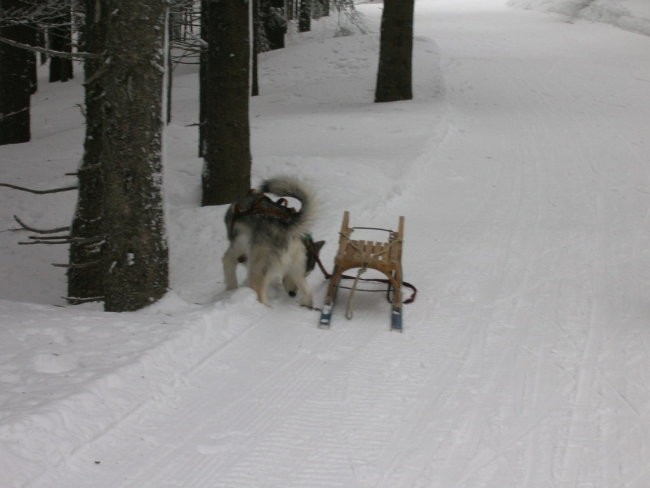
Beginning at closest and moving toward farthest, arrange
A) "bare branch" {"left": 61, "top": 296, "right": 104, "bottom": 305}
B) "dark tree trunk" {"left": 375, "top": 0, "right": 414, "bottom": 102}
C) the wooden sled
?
the wooden sled → "bare branch" {"left": 61, "top": 296, "right": 104, "bottom": 305} → "dark tree trunk" {"left": 375, "top": 0, "right": 414, "bottom": 102}

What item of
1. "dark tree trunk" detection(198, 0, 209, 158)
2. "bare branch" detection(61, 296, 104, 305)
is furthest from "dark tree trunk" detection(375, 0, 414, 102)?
"bare branch" detection(61, 296, 104, 305)

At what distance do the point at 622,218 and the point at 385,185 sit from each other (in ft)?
11.6

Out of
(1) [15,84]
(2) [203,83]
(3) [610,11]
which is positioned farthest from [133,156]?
(3) [610,11]

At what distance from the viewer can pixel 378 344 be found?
5750 millimetres

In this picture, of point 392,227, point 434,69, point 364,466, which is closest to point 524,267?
point 392,227

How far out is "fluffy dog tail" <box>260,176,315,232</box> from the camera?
20.9 feet

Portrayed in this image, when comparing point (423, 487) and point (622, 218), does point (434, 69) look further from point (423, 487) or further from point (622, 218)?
point (423, 487)

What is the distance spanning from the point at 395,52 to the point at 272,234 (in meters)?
10.9

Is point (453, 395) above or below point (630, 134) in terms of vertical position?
below

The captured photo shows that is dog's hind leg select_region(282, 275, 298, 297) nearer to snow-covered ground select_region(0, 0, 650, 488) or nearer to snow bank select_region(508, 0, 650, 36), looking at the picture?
snow-covered ground select_region(0, 0, 650, 488)

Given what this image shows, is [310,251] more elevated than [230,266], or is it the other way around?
[310,251]

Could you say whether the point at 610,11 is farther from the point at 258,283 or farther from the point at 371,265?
the point at 258,283

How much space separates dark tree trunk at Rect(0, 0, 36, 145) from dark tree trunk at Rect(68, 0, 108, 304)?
7.81 metres

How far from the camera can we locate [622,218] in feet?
31.8
